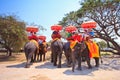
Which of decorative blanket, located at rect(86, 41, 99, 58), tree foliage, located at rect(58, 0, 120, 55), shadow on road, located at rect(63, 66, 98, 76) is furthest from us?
tree foliage, located at rect(58, 0, 120, 55)

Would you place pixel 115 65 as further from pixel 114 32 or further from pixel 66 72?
pixel 114 32

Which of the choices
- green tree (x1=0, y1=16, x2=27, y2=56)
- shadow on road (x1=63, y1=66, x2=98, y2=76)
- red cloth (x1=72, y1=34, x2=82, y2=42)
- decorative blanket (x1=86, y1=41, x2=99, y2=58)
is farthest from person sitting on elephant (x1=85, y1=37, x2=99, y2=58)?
green tree (x1=0, y1=16, x2=27, y2=56)


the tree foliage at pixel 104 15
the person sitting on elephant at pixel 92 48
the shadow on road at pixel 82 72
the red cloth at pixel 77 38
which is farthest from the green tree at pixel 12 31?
the shadow on road at pixel 82 72

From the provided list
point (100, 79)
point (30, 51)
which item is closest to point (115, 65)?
point (100, 79)

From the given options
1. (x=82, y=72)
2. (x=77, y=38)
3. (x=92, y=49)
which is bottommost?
(x=82, y=72)

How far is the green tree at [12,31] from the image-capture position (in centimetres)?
1828

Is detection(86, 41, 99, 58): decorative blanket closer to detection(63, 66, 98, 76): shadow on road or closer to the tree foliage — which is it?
→ detection(63, 66, 98, 76): shadow on road

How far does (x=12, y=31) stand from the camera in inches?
716

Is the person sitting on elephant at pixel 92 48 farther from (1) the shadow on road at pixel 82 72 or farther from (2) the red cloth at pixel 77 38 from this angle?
(1) the shadow on road at pixel 82 72

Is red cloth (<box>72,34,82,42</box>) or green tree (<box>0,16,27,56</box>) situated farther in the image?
green tree (<box>0,16,27,56</box>)

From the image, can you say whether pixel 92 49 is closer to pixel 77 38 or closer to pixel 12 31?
pixel 77 38

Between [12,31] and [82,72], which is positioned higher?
[12,31]

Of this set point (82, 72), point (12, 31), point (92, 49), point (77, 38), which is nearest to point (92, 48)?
point (92, 49)

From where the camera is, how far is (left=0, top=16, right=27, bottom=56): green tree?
18.3m
